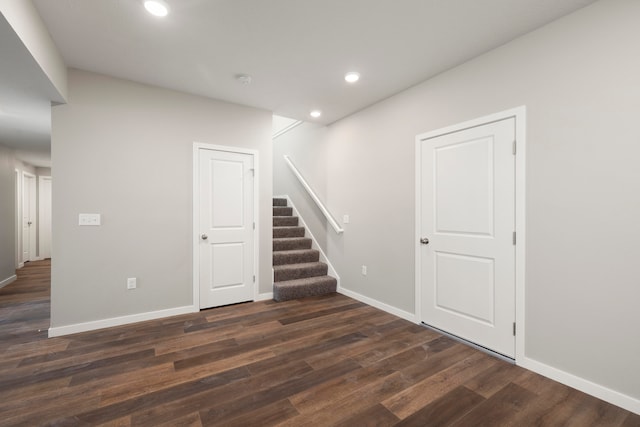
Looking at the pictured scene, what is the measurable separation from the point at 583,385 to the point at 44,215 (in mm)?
10504

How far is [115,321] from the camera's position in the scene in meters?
3.03

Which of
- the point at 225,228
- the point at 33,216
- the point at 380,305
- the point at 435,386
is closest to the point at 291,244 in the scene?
the point at 225,228

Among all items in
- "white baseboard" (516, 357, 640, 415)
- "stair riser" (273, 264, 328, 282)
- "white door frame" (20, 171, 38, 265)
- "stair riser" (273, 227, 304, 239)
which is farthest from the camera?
"white door frame" (20, 171, 38, 265)

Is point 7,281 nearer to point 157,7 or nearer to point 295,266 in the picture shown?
point 295,266

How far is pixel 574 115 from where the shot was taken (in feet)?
6.57

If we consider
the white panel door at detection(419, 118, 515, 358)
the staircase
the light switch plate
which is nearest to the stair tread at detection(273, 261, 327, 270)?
the staircase

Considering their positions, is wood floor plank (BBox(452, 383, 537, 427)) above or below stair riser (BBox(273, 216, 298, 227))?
below

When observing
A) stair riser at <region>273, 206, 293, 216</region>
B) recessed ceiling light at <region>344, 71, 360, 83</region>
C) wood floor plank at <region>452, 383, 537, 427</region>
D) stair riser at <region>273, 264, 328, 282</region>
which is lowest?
wood floor plank at <region>452, 383, 537, 427</region>

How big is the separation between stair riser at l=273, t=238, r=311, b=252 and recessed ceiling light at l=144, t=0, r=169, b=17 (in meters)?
3.27

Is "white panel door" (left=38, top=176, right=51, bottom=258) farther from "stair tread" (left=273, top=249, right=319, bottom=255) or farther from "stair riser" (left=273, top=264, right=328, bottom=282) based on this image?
"stair riser" (left=273, top=264, right=328, bottom=282)

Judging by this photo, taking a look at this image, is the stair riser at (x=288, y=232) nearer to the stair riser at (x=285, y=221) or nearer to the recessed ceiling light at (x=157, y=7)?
the stair riser at (x=285, y=221)

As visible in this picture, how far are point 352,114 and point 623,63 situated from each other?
109 inches

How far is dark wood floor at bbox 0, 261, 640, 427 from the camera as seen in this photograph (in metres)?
1.69

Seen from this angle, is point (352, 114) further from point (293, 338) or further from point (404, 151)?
point (293, 338)
